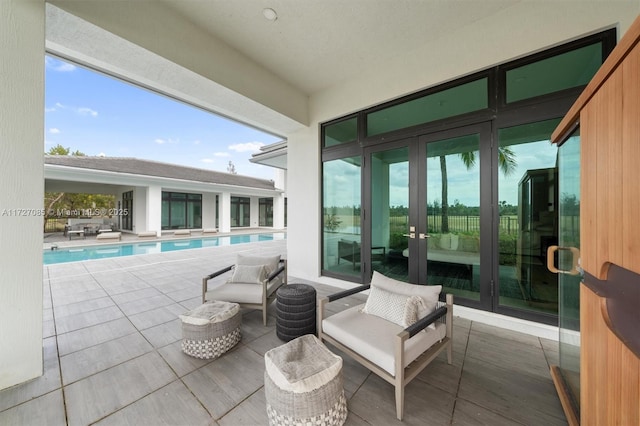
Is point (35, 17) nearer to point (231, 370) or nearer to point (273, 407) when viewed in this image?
point (231, 370)

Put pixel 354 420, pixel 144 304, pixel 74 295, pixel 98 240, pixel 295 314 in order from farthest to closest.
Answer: pixel 98 240
pixel 74 295
pixel 144 304
pixel 295 314
pixel 354 420

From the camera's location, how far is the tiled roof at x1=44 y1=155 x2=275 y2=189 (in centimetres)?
938

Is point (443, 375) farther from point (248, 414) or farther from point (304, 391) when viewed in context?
point (248, 414)

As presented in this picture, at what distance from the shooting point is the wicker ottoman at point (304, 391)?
1.34 m

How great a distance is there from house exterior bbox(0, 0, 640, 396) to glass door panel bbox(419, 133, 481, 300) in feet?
0.13

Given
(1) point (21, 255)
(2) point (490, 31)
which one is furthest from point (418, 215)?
(1) point (21, 255)

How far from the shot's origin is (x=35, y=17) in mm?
1993

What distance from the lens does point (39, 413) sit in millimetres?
1595

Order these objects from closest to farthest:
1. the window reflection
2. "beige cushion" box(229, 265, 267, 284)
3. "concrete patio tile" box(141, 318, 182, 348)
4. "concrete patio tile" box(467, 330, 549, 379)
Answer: "concrete patio tile" box(467, 330, 549, 379) < "concrete patio tile" box(141, 318, 182, 348) < "beige cushion" box(229, 265, 267, 284) < the window reflection

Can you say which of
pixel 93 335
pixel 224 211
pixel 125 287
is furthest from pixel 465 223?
pixel 224 211

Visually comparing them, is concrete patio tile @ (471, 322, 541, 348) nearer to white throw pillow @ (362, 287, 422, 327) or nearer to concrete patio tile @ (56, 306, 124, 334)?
white throw pillow @ (362, 287, 422, 327)

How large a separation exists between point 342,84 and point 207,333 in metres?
4.46

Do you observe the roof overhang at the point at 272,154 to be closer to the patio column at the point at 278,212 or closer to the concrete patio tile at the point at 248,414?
the concrete patio tile at the point at 248,414

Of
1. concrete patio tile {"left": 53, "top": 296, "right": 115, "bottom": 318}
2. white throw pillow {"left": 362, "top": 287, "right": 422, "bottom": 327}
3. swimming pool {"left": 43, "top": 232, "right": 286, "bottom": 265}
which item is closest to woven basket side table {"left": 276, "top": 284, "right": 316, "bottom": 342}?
white throw pillow {"left": 362, "top": 287, "right": 422, "bottom": 327}
